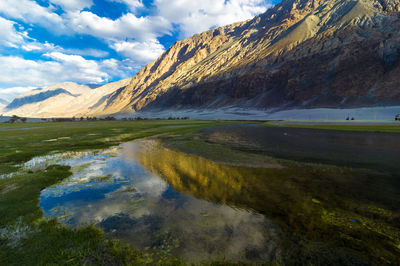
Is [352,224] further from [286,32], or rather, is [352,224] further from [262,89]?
[286,32]

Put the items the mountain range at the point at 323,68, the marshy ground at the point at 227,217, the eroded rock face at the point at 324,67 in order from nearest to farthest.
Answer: the marshy ground at the point at 227,217
the mountain range at the point at 323,68
the eroded rock face at the point at 324,67

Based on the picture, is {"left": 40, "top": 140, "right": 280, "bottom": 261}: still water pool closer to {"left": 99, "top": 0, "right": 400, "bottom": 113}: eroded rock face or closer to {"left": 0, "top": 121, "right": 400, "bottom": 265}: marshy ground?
{"left": 0, "top": 121, "right": 400, "bottom": 265}: marshy ground

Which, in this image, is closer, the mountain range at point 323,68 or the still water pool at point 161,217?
the still water pool at point 161,217

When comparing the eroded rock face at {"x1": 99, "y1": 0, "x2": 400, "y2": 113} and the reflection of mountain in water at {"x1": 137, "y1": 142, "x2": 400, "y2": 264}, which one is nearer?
the reflection of mountain in water at {"x1": 137, "y1": 142, "x2": 400, "y2": 264}

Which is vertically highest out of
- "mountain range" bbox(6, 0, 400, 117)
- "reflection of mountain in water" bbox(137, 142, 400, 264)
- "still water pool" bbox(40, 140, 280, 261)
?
"mountain range" bbox(6, 0, 400, 117)

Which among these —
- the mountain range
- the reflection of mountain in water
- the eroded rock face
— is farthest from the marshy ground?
the eroded rock face

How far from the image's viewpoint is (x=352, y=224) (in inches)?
246

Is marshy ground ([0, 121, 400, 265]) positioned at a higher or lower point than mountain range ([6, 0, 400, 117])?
lower

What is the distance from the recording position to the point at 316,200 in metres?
8.09

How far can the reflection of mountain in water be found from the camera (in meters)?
5.27

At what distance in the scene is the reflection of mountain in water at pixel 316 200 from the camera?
5.27 m

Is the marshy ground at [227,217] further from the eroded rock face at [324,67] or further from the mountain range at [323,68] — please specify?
the eroded rock face at [324,67]

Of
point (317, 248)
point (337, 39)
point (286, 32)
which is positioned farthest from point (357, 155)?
point (286, 32)

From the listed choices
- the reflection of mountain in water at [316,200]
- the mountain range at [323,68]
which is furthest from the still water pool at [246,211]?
the mountain range at [323,68]
